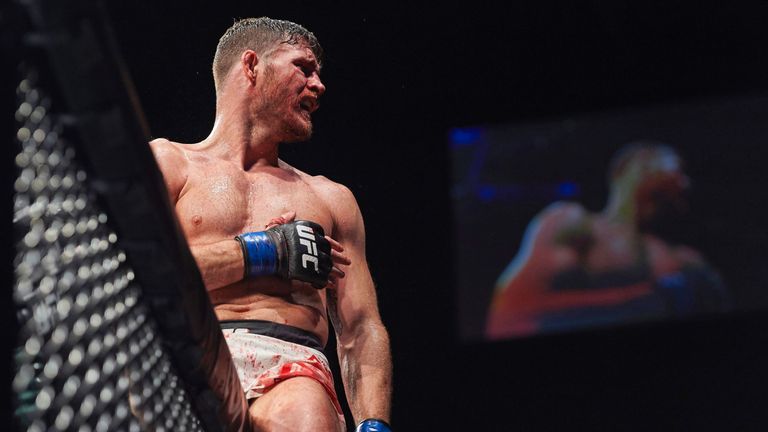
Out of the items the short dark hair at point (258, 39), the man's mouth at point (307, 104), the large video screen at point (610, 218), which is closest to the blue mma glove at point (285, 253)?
the man's mouth at point (307, 104)

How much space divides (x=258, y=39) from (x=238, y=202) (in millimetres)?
492

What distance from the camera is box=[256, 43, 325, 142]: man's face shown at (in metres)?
2.13

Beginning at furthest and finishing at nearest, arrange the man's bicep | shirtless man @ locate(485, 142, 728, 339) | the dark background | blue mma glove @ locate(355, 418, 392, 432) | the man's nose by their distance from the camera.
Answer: shirtless man @ locate(485, 142, 728, 339) < the dark background < the man's nose < the man's bicep < blue mma glove @ locate(355, 418, 392, 432)

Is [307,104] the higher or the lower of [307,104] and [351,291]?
the higher

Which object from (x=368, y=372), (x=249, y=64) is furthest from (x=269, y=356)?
(x=249, y=64)

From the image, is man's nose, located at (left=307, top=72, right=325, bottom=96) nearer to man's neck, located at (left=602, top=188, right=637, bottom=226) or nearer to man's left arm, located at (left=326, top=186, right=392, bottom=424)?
man's left arm, located at (left=326, top=186, right=392, bottom=424)

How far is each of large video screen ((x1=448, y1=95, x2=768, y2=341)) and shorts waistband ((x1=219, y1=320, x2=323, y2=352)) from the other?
89.2 inches

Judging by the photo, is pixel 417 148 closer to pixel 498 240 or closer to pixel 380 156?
pixel 380 156

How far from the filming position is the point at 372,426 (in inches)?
72.0

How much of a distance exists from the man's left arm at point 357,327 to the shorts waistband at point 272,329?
23 cm

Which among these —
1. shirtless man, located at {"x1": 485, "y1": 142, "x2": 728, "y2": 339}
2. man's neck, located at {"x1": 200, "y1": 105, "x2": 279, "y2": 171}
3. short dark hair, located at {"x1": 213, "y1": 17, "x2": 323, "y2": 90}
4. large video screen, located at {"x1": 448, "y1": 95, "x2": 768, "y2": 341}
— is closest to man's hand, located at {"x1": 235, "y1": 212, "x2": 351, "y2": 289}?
man's neck, located at {"x1": 200, "y1": 105, "x2": 279, "y2": 171}

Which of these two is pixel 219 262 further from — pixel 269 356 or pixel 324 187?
pixel 324 187

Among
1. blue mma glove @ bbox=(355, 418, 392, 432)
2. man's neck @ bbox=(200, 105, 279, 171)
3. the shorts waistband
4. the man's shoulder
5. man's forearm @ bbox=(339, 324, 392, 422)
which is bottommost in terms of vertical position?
blue mma glove @ bbox=(355, 418, 392, 432)

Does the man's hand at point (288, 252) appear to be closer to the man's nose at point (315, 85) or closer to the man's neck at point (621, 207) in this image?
the man's nose at point (315, 85)
